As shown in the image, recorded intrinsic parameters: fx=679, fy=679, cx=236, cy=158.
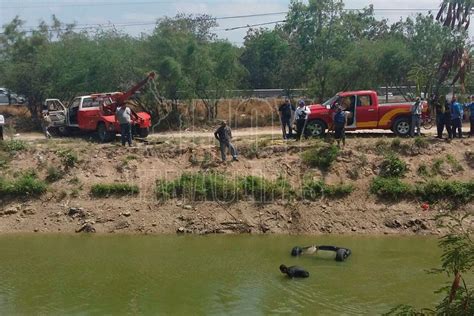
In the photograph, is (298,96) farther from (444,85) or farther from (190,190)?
(190,190)

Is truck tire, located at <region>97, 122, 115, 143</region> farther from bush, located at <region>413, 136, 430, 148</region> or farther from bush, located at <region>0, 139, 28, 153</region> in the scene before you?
bush, located at <region>413, 136, 430, 148</region>

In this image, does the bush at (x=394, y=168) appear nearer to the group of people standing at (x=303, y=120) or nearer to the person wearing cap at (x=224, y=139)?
the group of people standing at (x=303, y=120)

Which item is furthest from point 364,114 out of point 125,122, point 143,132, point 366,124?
point 125,122

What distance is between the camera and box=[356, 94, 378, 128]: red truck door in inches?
919

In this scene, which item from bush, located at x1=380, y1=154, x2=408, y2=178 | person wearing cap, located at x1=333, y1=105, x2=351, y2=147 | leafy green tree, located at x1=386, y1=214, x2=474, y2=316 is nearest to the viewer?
leafy green tree, located at x1=386, y1=214, x2=474, y2=316

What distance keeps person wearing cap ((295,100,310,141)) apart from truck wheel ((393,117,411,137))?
126 inches

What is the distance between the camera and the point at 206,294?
1379 cm

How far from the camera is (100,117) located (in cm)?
2484

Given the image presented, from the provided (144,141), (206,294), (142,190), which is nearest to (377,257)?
(206,294)

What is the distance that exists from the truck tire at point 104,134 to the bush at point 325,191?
7.96 m

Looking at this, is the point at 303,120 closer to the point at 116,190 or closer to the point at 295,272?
the point at 116,190

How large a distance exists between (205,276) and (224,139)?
23.8ft

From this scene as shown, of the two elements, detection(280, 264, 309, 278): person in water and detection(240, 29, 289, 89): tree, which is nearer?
detection(280, 264, 309, 278): person in water

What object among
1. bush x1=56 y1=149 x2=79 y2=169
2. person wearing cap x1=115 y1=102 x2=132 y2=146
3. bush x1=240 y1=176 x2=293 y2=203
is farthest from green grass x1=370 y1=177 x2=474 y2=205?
bush x1=56 y1=149 x2=79 y2=169
